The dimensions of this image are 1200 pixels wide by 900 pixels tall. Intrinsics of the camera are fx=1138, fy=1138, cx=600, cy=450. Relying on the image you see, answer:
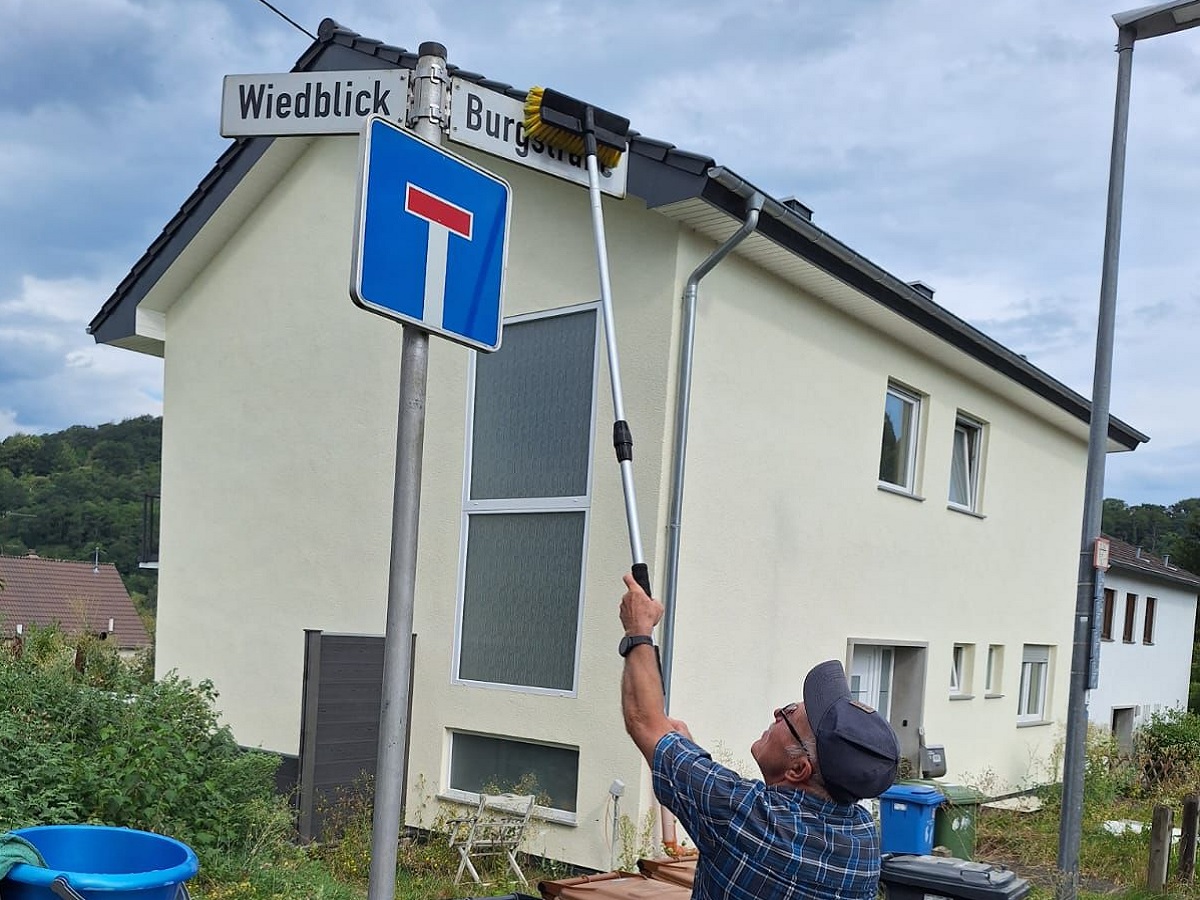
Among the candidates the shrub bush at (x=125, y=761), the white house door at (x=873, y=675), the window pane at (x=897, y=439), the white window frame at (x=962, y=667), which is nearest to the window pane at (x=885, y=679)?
the white house door at (x=873, y=675)

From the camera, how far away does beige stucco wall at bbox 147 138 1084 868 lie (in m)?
8.45

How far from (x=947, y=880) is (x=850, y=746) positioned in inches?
102

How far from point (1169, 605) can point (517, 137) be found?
22400 mm

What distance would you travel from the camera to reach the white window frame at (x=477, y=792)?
8.40 metres

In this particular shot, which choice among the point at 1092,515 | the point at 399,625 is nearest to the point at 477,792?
the point at 1092,515

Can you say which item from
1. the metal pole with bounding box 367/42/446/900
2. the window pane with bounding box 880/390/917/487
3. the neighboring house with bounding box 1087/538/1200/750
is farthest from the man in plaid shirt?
the neighboring house with bounding box 1087/538/1200/750

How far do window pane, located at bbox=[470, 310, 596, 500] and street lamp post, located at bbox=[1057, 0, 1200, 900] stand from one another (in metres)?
3.66

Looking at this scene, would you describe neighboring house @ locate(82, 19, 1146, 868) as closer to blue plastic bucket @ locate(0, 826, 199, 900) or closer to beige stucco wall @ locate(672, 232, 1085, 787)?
beige stucco wall @ locate(672, 232, 1085, 787)

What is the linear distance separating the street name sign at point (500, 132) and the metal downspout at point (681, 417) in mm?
4631

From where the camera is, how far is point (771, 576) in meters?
9.32

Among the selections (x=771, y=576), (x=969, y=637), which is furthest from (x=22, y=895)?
(x=969, y=637)

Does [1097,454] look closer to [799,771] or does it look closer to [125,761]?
[799,771]

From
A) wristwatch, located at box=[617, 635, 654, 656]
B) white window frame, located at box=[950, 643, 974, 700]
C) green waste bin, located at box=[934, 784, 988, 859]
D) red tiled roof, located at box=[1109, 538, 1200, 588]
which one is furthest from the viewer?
red tiled roof, located at box=[1109, 538, 1200, 588]

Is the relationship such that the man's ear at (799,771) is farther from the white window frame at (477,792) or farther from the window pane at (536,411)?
the window pane at (536,411)
